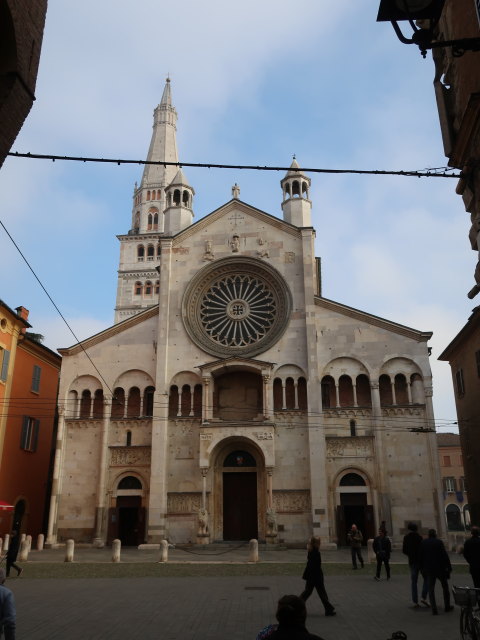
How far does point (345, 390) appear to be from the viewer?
3080 cm

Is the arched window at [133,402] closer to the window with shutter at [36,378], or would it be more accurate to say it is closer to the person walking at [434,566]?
the window with shutter at [36,378]

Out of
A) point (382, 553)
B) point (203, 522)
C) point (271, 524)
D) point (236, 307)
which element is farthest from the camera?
point (236, 307)

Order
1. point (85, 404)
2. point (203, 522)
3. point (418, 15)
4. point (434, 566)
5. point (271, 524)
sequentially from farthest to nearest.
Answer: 1. point (85, 404)
2. point (203, 522)
3. point (271, 524)
4. point (434, 566)
5. point (418, 15)

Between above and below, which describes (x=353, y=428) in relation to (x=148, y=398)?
below

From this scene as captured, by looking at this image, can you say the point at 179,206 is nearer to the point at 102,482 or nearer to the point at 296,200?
the point at 296,200

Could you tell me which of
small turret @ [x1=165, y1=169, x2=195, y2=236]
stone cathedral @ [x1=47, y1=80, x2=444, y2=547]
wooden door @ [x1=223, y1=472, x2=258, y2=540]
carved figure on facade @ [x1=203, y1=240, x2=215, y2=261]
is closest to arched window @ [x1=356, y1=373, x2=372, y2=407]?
stone cathedral @ [x1=47, y1=80, x2=444, y2=547]

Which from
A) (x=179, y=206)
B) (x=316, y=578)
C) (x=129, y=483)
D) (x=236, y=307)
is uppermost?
(x=179, y=206)

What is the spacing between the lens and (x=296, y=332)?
104 ft

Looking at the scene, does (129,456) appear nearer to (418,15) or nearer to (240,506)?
(240,506)

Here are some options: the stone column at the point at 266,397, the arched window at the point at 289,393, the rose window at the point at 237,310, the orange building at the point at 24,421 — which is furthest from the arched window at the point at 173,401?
the orange building at the point at 24,421

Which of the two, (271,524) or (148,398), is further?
(148,398)

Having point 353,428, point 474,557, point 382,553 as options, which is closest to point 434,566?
point 474,557

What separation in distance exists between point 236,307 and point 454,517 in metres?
46.2

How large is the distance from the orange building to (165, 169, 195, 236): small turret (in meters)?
10.4
